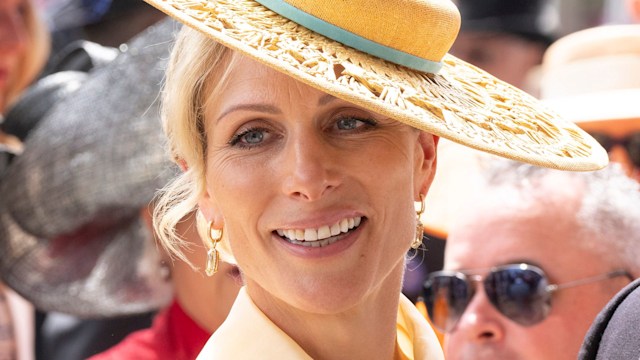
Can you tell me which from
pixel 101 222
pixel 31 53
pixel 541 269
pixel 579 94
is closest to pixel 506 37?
pixel 579 94

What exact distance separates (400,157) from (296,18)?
0.38 m

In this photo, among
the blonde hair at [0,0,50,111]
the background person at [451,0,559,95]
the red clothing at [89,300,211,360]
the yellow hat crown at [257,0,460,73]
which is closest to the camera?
the yellow hat crown at [257,0,460,73]

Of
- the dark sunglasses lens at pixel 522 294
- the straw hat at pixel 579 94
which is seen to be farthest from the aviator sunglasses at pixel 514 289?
the straw hat at pixel 579 94

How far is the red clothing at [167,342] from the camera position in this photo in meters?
3.98

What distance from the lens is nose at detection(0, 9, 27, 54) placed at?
5281 millimetres

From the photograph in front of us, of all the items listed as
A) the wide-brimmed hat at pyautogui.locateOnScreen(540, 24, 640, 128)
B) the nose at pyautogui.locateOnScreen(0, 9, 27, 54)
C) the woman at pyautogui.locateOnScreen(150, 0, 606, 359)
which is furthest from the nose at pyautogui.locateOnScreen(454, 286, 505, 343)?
the nose at pyautogui.locateOnScreen(0, 9, 27, 54)

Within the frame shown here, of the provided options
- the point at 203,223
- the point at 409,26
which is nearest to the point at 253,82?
the point at 409,26

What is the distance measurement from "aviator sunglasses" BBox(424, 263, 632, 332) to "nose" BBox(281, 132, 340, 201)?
1.27 meters

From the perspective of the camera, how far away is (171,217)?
2658 millimetres

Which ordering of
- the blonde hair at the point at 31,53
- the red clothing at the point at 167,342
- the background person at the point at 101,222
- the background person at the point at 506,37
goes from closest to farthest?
1. the red clothing at the point at 167,342
2. the background person at the point at 101,222
3. the blonde hair at the point at 31,53
4. the background person at the point at 506,37

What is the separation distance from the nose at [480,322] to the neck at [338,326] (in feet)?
3.20

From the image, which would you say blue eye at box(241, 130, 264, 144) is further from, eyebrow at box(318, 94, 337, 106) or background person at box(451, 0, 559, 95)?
background person at box(451, 0, 559, 95)

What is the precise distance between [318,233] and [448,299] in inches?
50.3

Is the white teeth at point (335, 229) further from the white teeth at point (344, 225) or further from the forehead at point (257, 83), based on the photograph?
the forehead at point (257, 83)
